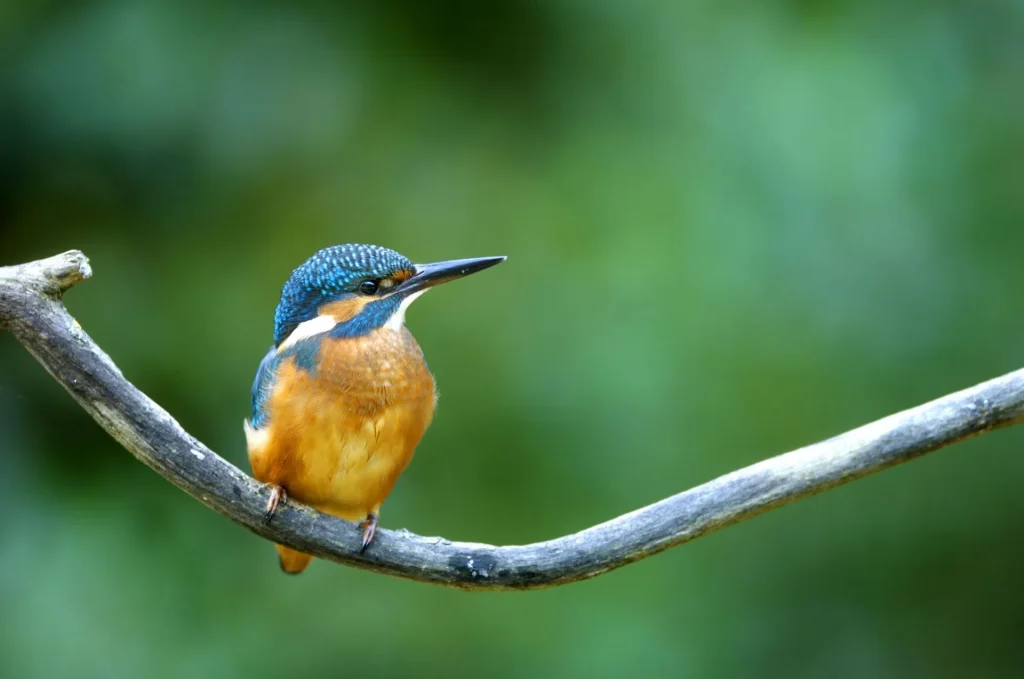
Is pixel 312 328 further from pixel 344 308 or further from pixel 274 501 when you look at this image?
pixel 274 501

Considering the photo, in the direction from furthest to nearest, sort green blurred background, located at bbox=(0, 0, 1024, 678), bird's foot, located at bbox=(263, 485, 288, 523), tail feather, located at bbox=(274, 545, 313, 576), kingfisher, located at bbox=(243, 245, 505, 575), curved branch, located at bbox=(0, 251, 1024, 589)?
green blurred background, located at bbox=(0, 0, 1024, 678) → tail feather, located at bbox=(274, 545, 313, 576) → kingfisher, located at bbox=(243, 245, 505, 575) → bird's foot, located at bbox=(263, 485, 288, 523) → curved branch, located at bbox=(0, 251, 1024, 589)

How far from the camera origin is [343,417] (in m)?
1.79

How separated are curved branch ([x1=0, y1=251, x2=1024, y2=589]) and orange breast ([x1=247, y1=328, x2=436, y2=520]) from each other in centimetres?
11

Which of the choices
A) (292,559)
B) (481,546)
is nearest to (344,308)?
(481,546)

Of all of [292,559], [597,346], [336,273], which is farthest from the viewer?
[597,346]

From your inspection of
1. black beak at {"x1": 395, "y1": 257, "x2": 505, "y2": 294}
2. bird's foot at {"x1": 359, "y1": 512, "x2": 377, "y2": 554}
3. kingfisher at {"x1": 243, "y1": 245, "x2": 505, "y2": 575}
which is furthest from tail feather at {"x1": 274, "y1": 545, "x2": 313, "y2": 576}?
black beak at {"x1": 395, "y1": 257, "x2": 505, "y2": 294}

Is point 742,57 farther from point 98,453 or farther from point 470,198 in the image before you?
point 98,453

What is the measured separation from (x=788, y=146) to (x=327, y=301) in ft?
5.73

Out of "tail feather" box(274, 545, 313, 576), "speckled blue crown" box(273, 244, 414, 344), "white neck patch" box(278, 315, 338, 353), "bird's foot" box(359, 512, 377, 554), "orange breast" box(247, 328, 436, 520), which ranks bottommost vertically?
"bird's foot" box(359, 512, 377, 554)

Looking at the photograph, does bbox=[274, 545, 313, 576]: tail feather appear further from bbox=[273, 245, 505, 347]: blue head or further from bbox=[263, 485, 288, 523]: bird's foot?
bbox=[273, 245, 505, 347]: blue head

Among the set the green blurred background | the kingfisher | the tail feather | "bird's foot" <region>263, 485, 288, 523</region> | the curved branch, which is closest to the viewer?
the curved branch

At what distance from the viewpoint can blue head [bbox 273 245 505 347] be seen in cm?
181

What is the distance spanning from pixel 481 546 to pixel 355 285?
50 cm

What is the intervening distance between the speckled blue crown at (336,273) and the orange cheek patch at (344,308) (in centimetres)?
1
